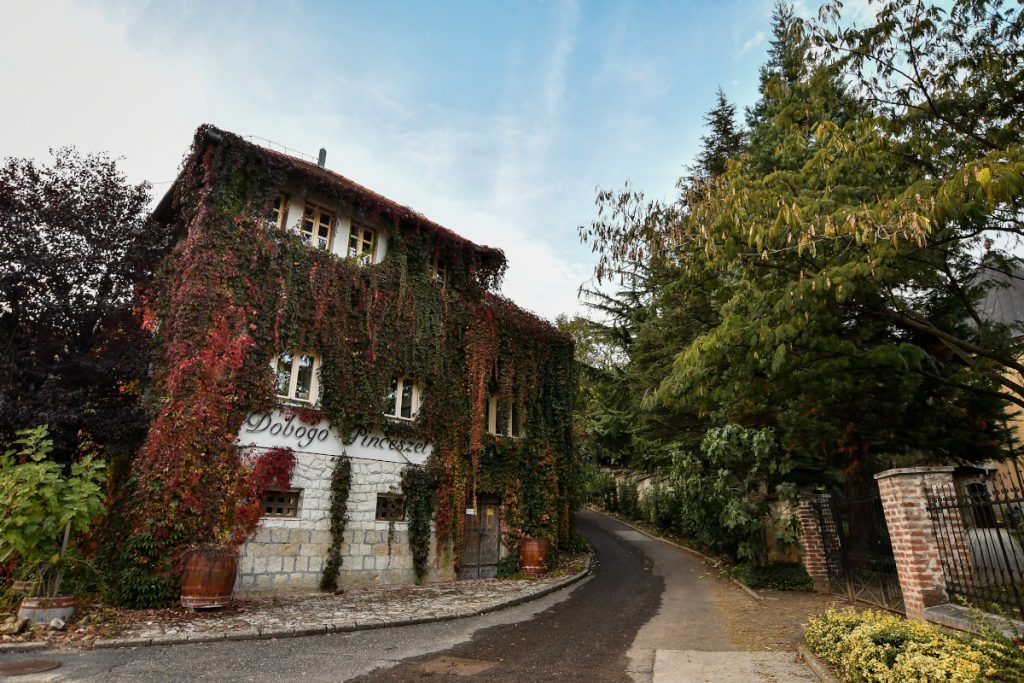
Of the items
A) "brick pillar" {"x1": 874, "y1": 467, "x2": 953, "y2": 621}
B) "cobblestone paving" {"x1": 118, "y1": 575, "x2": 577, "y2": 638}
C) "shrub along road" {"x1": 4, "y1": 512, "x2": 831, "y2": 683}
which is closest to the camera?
"shrub along road" {"x1": 4, "y1": 512, "x2": 831, "y2": 683}

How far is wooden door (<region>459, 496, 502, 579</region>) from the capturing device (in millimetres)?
15156

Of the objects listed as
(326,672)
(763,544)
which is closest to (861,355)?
(763,544)

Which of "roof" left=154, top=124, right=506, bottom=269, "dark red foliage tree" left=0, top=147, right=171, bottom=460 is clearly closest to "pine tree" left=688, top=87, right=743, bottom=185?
"roof" left=154, top=124, right=506, bottom=269

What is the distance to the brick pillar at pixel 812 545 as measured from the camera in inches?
488

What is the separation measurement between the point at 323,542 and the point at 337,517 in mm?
582

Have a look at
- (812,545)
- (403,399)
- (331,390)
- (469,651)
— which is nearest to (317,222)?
(331,390)

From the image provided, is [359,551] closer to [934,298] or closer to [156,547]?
[156,547]

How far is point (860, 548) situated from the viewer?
10.4m

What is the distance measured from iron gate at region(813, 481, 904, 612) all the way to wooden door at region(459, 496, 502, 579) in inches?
322

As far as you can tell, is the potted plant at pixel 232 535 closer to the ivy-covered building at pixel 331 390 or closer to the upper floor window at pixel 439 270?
the ivy-covered building at pixel 331 390

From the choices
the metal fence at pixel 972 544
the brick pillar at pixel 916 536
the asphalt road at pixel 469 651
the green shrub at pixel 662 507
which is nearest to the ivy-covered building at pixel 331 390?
the asphalt road at pixel 469 651

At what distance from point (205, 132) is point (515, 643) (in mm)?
12290

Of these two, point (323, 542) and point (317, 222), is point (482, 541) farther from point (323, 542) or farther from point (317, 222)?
point (317, 222)

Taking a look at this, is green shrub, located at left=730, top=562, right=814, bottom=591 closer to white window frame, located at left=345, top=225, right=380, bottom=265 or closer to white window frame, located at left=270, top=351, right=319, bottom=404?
white window frame, located at left=270, top=351, right=319, bottom=404
